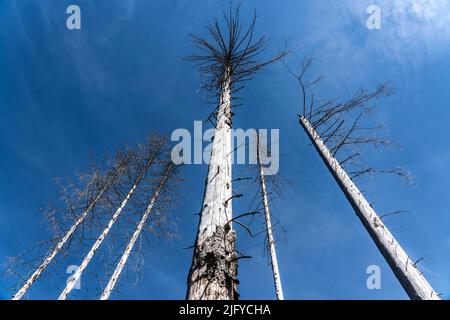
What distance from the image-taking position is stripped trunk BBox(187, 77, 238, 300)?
2.06 m

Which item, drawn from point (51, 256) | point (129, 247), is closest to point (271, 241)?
point (129, 247)

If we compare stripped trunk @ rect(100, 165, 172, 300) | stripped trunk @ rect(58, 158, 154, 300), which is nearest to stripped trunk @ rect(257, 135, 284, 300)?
stripped trunk @ rect(100, 165, 172, 300)

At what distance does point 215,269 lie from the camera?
2184 millimetres

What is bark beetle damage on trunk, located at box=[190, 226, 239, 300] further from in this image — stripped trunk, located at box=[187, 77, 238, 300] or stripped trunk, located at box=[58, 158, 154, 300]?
stripped trunk, located at box=[58, 158, 154, 300]

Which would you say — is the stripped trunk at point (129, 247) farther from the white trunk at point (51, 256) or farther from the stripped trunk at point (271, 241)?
the stripped trunk at point (271, 241)

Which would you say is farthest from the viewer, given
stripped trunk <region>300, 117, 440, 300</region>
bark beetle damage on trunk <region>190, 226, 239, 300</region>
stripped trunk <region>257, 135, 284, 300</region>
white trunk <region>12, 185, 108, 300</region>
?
stripped trunk <region>257, 135, 284, 300</region>

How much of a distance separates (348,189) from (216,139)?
3.68m

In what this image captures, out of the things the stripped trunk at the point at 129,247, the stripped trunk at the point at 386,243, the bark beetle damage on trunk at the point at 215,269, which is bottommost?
the bark beetle damage on trunk at the point at 215,269

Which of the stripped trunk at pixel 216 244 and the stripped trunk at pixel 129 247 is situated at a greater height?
the stripped trunk at pixel 129 247

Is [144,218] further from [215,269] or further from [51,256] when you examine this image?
[215,269]

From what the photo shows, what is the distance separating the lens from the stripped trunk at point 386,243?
13.2ft

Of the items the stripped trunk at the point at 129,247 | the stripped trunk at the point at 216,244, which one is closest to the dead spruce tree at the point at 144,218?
the stripped trunk at the point at 129,247

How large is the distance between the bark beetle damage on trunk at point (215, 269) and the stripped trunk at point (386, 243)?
11.2ft

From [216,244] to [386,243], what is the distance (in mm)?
3870
